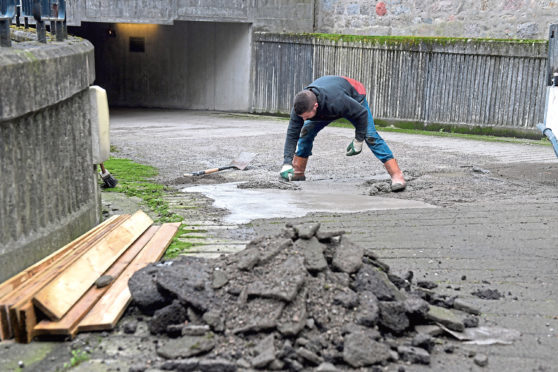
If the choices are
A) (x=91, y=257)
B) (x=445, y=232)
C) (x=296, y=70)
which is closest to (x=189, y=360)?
(x=91, y=257)

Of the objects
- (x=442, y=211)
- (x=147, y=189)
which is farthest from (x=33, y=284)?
(x=442, y=211)

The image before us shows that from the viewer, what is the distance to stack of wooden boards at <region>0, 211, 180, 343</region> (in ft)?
13.5

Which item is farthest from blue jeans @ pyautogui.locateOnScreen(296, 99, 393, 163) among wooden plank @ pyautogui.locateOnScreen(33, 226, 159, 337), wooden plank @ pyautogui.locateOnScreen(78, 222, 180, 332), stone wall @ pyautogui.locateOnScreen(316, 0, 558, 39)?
stone wall @ pyautogui.locateOnScreen(316, 0, 558, 39)

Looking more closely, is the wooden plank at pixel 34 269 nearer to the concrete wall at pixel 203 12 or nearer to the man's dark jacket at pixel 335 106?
the man's dark jacket at pixel 335 106

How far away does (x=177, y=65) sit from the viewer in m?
20.4

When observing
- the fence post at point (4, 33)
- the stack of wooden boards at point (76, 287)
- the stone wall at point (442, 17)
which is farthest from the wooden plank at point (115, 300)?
the stone wall at point (442, 17)

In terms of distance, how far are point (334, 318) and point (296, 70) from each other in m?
13.7

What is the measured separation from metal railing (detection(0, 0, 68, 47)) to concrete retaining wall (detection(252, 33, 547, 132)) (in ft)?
32.4

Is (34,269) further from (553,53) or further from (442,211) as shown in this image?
(553,53)

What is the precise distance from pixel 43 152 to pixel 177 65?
15.5 meters

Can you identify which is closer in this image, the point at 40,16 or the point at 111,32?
the point at 40,16

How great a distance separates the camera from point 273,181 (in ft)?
29.9

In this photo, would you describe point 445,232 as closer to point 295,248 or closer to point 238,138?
point 295,248

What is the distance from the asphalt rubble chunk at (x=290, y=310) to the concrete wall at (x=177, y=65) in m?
14.2
